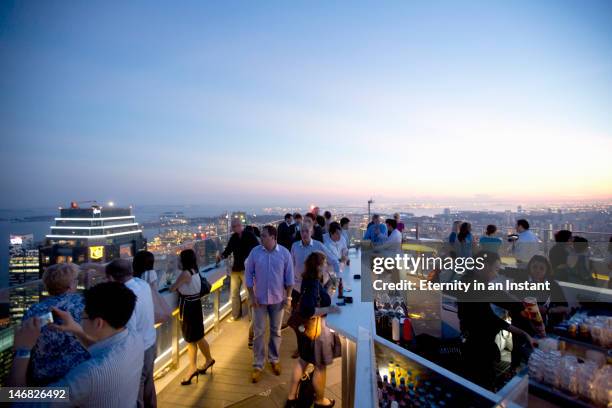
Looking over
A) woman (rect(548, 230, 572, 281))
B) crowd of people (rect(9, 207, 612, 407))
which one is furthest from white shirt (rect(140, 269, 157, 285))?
woman (rect(548, 230, 572, 281))

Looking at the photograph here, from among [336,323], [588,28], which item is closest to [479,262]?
[336,323]

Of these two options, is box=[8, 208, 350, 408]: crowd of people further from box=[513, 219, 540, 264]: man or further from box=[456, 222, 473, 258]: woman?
box=[513, 219, 540, 264]: man

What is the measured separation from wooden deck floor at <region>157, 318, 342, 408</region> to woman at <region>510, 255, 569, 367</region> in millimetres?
1973

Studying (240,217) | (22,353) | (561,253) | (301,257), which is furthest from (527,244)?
(22,353)

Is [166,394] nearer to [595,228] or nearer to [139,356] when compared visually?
[139,356]

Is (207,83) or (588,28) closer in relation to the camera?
(588,28)

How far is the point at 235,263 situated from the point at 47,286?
284cm

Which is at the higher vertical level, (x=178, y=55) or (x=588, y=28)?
(x=178, y=55)

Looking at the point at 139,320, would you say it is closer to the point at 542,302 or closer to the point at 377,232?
the point at 542,302

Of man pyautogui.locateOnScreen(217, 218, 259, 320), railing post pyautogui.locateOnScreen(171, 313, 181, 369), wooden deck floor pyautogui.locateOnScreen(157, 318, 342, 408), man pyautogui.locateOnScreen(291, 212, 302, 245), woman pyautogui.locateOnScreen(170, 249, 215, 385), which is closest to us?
wooden deck floor pyautogui.locateOnScreen(157, 318, 342, 408)

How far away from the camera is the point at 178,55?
13.3 m

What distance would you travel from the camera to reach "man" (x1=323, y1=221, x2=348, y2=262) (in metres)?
4.42

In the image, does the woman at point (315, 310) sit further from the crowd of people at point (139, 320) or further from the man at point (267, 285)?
the man at point (267, 285)

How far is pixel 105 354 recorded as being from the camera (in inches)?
44.5
